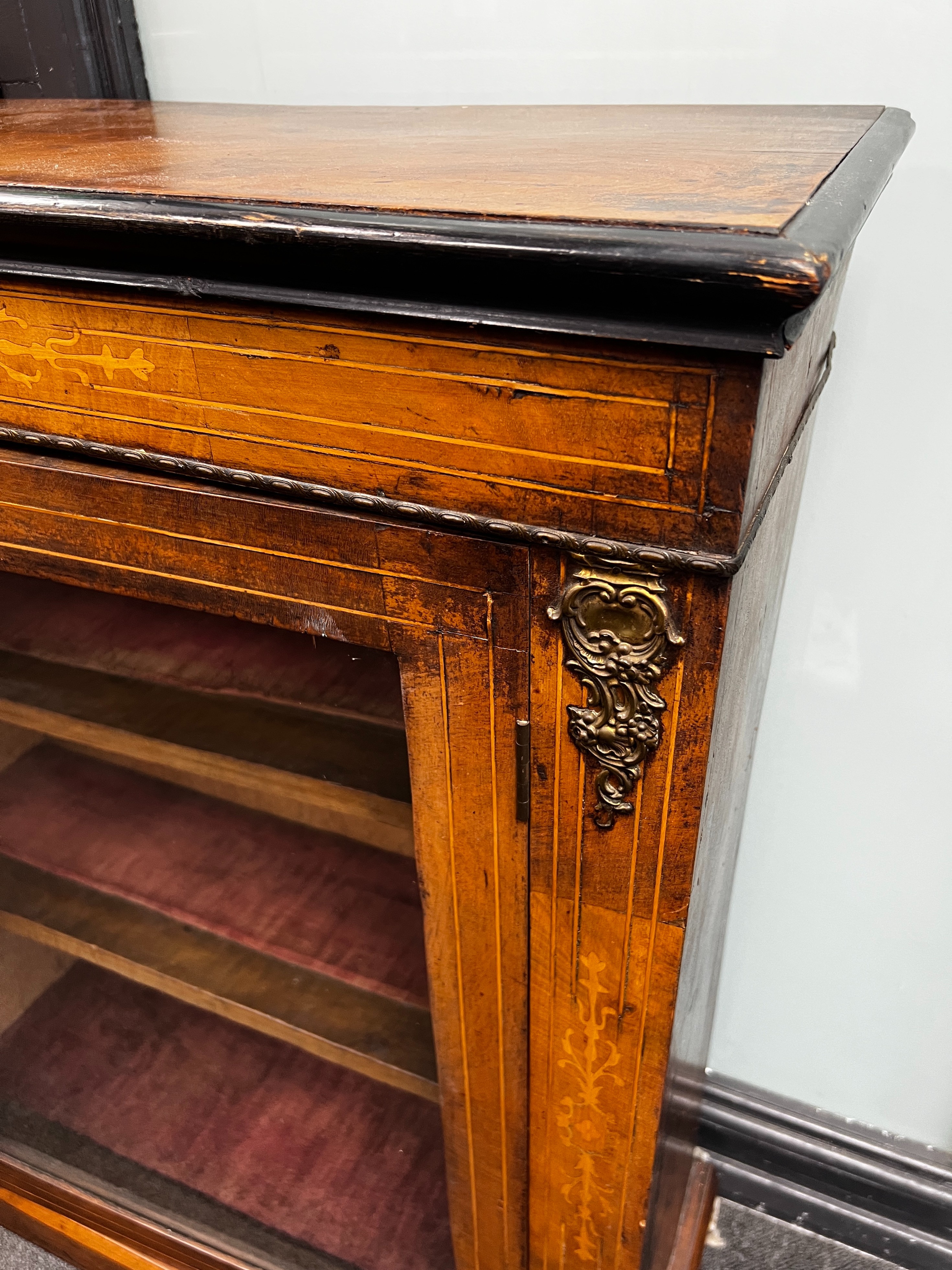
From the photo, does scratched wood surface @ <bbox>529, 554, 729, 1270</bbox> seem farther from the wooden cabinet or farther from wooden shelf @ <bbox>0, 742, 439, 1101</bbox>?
wooden shelf @ <bbox>0, 742, 439, 1101</bbox>

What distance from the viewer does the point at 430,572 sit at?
1.43 ft

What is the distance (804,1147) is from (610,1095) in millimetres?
637

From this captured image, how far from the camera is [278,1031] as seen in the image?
77 cm

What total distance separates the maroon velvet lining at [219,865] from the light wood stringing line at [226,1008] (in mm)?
64

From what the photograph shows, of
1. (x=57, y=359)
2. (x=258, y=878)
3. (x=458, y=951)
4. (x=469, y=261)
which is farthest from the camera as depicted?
(x=258, y=878)

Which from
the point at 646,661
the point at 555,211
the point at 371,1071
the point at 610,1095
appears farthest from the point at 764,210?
the point at 371,1071

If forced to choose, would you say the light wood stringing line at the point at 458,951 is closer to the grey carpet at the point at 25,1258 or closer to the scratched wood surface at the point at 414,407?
the scratched wood surface at the point at 414,407

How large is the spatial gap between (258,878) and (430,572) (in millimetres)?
405

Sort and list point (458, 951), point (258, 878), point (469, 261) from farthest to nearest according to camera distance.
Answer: point (258, 878)
point (458, 951)
point (469, 261)

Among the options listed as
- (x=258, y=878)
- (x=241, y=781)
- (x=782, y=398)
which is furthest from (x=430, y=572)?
(x=258, y=878)

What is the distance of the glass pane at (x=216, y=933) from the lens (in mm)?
582

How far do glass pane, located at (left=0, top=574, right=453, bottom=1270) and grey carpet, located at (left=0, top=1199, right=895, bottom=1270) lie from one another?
159mm

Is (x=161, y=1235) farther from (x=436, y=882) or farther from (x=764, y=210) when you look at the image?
(x=764, y=210)

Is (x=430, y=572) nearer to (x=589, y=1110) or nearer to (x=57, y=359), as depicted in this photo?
(x=57, y=359)
